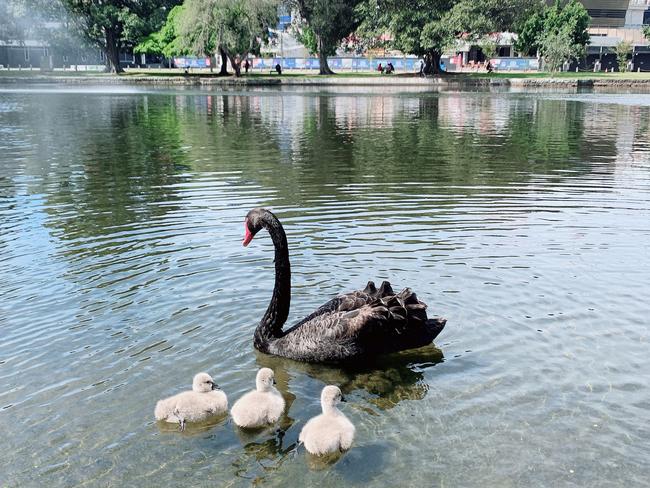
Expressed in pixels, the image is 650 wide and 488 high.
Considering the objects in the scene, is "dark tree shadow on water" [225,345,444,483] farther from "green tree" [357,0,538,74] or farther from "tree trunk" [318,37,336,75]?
"tree trunk" [318,37,336,75]

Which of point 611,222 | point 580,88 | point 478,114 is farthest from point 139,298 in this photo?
point 580,88

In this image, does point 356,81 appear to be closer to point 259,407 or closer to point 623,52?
point 623,52

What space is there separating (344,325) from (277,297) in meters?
0.65

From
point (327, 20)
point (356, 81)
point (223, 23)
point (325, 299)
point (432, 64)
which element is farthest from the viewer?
point (432, 64)

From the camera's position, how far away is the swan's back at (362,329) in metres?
4.74

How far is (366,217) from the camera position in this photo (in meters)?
9.19

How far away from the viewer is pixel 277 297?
5.20 m

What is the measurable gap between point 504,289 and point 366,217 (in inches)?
120

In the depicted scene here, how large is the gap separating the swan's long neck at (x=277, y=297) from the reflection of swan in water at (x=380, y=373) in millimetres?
156

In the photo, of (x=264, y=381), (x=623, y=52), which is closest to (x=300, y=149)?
(x=264, y=381)

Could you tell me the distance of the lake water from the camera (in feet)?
12.7

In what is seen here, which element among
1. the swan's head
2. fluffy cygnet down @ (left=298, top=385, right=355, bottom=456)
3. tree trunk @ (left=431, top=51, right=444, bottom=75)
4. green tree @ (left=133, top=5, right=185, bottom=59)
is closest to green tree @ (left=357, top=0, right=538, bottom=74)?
tree trunk @ (left=431, top=51, right=444, bottom=75)

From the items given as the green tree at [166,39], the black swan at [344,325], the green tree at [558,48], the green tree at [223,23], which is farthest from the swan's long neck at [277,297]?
the green tree at [558,48]

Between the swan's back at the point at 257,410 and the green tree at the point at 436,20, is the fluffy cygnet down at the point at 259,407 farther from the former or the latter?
the green tree at the point at 436,20
